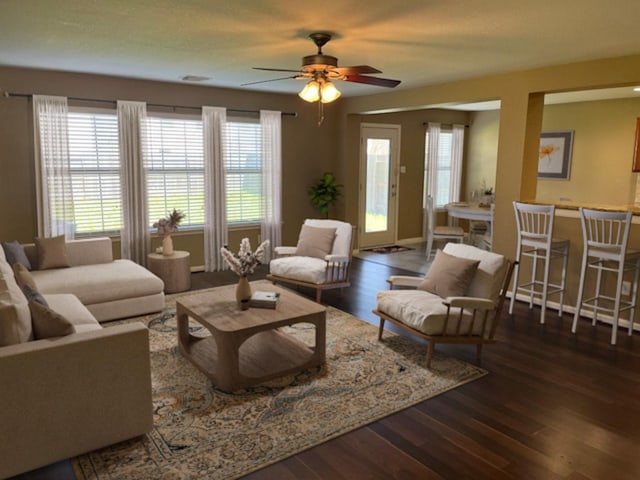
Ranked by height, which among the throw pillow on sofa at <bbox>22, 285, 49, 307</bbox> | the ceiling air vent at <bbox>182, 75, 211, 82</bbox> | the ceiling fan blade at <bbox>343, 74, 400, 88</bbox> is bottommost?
the throw pillow on sofa at <bbox>22, 285, 49, 307</bbox>

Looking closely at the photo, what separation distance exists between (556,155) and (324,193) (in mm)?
3897

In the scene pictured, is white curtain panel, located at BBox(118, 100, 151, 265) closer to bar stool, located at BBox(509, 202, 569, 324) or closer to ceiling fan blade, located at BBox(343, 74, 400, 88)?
ceiling fan blade, located at BBox(343, 74, 400, 88)

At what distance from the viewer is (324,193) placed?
7.41 metres

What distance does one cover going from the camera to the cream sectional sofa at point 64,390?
2.27m

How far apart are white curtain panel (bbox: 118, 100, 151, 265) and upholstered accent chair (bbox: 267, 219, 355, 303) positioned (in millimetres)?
1782

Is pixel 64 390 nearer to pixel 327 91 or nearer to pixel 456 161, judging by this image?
pixel 327 91

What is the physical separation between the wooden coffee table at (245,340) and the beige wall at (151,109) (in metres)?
2.82

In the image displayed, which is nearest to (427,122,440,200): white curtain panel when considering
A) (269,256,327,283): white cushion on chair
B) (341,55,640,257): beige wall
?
(341,55,640,257): beige wall

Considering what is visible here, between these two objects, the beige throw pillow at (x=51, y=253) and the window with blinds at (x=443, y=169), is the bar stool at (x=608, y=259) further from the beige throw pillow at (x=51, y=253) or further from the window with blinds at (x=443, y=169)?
the beige throw pillow at (x=51, y=253)

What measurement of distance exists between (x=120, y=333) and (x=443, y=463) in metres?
1.80

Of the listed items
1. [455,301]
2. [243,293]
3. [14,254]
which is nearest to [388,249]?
[455,301]

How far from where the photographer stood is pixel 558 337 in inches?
169

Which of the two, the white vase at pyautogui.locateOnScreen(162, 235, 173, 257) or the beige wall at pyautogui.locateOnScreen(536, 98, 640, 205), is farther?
the beige wall at pyautogui.locateOnScreen(536, 98, 640, 205)

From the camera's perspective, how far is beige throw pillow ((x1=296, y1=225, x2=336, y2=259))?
5562 mm
